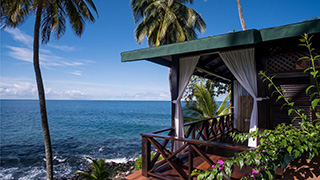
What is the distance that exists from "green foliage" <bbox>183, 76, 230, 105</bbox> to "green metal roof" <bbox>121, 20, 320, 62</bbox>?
6.23 m

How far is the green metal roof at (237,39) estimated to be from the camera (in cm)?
260

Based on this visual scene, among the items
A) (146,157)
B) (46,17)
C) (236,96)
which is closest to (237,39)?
(146,157)

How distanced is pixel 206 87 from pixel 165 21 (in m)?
4.40

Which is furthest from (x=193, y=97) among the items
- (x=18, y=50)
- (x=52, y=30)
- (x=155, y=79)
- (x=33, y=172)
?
(x=155, y=79)

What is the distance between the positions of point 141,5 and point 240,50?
1013 cm

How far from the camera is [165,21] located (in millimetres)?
10898

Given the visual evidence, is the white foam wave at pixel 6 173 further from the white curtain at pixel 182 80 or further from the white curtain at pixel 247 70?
the white curtain at pixel 247 70

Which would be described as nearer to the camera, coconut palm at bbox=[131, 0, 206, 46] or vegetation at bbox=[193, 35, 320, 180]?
vegetation at bbox=[193, 35, 320, 180]

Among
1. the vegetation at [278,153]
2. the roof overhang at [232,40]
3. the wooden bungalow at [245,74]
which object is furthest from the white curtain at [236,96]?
the vegetation at [278,153]

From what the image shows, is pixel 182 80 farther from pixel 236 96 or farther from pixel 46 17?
pixel 46 17

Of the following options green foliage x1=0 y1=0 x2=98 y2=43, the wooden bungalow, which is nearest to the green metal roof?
the wooden bungalow

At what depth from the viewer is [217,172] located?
115cm

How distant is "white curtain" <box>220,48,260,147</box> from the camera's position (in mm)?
3457

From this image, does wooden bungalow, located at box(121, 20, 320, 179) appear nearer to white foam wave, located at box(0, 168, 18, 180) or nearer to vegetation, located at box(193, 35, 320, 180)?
vegetation, located at box(193, 35, 320, 180)
